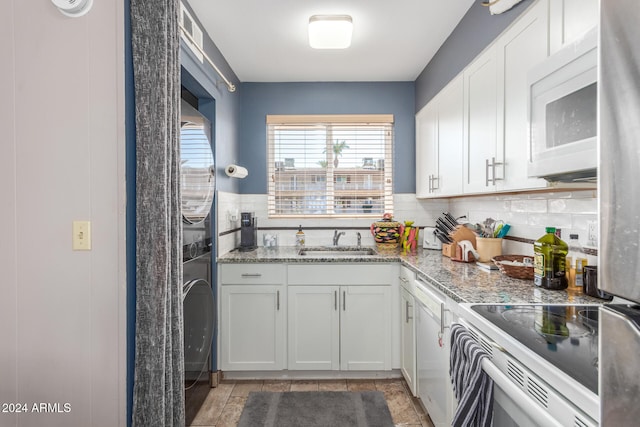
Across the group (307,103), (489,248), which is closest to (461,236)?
(489,248)

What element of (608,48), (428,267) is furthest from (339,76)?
(608,48)

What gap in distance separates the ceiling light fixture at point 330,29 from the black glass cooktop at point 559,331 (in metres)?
1.84

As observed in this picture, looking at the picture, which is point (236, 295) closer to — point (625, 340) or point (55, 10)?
point (55, 10)

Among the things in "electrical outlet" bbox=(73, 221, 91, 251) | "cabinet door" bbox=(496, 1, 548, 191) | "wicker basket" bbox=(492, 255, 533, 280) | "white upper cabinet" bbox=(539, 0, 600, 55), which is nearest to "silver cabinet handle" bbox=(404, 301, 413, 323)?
"wicker basket" bbox=(492, 255, 533, 280)

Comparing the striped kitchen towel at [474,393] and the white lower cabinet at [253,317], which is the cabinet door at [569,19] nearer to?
the striped kitchen towel at [474,393]

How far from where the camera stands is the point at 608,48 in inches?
16.9

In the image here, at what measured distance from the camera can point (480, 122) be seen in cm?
209

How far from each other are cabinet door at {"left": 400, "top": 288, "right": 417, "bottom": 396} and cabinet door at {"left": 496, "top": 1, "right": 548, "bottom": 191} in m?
1.05

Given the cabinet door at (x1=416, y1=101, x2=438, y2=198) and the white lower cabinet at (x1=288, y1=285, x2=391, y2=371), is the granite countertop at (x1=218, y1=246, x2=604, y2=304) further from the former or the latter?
the cabinet door at (x1=416, y1=101, x2=438, y2=198)

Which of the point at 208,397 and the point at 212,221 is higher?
the point at 212,221

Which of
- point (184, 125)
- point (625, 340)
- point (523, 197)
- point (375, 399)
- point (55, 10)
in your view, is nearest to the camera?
point (625, 340)

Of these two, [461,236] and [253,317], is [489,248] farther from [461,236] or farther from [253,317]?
[253,317]

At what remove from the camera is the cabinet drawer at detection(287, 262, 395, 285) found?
9.05ft

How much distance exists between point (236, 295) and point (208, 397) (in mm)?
727
